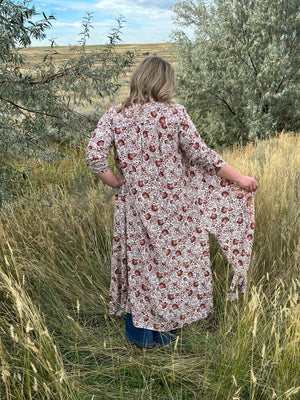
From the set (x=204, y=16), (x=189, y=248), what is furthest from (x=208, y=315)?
(x=204, y=16)

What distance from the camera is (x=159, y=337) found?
9.07ft

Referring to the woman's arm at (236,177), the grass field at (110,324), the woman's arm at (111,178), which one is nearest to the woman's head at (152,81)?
the woman's arm at (111,178)

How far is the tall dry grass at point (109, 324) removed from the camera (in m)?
1.98

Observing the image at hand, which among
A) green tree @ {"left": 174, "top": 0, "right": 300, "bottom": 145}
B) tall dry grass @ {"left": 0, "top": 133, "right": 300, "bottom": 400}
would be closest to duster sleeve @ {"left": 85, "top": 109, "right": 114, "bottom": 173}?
tall dry grass @ {"left": 0, "top": 133, "right": 300, "bottom": 400}

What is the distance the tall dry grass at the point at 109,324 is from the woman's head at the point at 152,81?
1.20m

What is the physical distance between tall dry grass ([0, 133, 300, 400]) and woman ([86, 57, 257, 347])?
0.75 feet

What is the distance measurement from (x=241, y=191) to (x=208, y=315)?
0.99 metres

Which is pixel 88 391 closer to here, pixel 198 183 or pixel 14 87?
pixel 198 183

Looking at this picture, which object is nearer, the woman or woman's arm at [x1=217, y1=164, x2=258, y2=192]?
the woman

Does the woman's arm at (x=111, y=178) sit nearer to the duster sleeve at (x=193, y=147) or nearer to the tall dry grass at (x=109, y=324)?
the duster sleeve at (x=193, y=147)

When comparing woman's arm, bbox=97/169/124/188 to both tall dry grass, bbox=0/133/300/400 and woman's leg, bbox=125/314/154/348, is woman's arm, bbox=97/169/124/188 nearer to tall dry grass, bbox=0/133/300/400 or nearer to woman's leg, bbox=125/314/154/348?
tall dry grass, bbox=0/133/300/400

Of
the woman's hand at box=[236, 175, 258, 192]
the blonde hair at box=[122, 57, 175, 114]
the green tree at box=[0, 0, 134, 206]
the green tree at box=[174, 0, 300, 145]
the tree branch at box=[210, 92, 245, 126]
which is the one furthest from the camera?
the tree branch at box=[210, 92, 245, 126]

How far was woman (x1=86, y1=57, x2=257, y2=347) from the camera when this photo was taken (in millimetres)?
2471

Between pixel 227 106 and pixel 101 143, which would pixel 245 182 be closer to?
pixel 101 143
